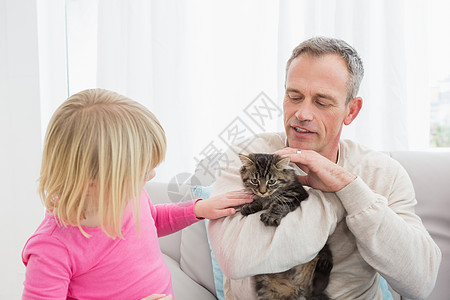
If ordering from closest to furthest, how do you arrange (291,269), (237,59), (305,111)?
(291,269), (305,111), (237,59)

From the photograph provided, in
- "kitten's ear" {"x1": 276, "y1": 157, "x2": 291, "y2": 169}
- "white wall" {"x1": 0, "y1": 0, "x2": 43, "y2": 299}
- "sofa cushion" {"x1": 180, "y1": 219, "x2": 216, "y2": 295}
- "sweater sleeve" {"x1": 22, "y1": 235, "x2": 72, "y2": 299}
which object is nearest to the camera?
"sweater sleeve" {"x1": 22, "y1": 235, "x2": 72, "y2": 299}

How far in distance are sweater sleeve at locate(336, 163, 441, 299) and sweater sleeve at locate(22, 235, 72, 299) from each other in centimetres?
83

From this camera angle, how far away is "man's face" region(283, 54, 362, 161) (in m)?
1.40

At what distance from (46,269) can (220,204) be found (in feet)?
1.91

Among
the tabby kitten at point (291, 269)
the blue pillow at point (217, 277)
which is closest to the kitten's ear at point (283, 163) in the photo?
the tabby kitten at point (291, 269)

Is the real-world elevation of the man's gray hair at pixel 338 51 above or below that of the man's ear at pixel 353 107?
above

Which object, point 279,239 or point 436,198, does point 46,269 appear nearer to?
point 279,239

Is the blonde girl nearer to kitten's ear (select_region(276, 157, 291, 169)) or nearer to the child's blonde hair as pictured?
the child's blonde hair

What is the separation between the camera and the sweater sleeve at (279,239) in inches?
45.9

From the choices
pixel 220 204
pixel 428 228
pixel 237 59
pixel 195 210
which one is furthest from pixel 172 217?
pixel 237 59

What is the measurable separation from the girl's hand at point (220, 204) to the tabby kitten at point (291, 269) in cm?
3

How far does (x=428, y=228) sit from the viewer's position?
174 cm

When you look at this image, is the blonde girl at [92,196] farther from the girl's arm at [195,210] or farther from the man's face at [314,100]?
the man's face at [314,100]

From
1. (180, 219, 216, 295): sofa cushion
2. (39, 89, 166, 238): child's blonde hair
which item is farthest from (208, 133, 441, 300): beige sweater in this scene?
(180, 219, 216, 295): sofa cushion
